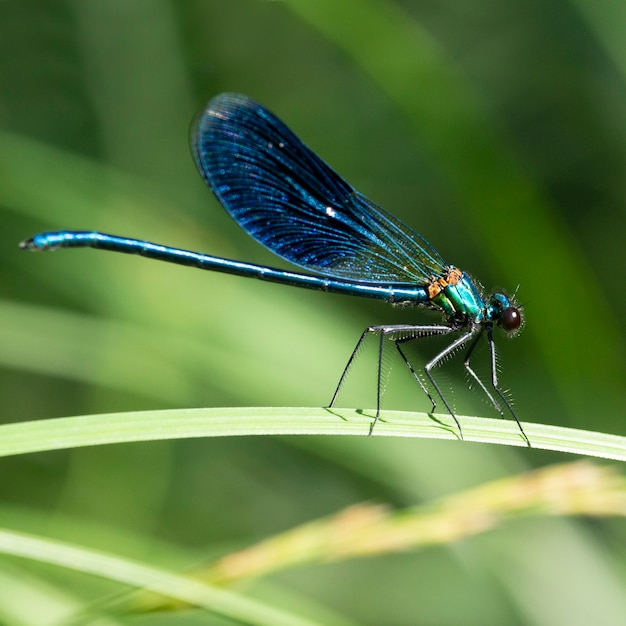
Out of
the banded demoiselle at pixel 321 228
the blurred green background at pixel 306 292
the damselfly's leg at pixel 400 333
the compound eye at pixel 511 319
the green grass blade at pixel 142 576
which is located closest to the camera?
the green grass blade at pixel 142 576

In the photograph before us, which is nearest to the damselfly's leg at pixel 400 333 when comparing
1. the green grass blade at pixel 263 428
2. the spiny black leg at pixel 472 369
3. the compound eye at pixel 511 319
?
the spiny black leg at pixel 472 369

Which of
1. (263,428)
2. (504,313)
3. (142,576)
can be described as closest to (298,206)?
(504,313)

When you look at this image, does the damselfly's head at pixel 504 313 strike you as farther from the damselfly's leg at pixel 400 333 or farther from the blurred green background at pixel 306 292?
the blurred green background at pixel 306 292

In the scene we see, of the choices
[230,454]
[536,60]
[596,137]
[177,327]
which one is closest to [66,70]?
[177,327]

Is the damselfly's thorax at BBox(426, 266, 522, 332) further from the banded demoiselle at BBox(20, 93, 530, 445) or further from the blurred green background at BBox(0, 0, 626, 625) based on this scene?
the blurred green background at BBox(0, 0, 626, 625)

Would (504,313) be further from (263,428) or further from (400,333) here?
(263,428)

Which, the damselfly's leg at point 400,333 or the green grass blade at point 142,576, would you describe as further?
the damselfly's leg at point 400,333
